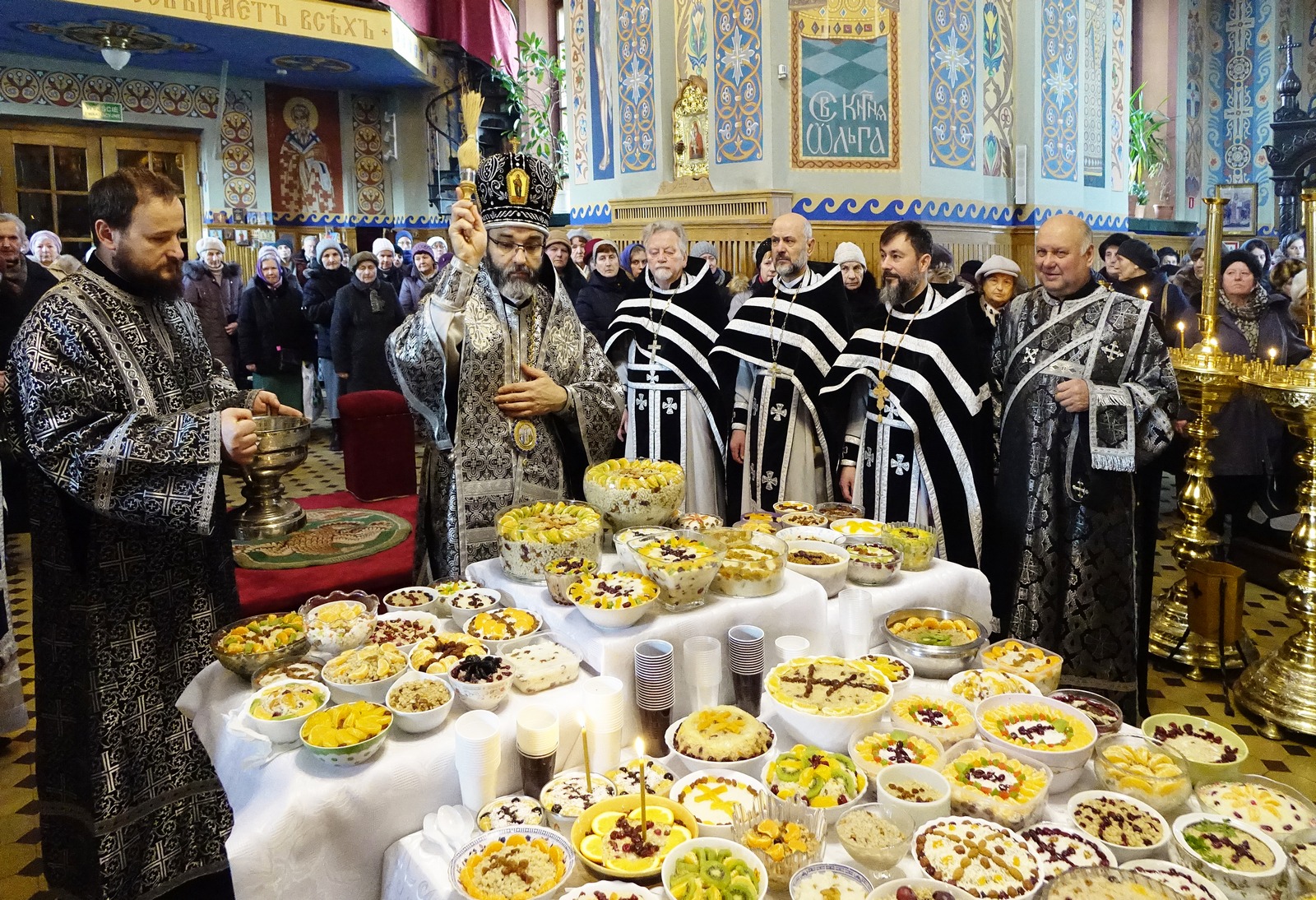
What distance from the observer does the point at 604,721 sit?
2.08 metres

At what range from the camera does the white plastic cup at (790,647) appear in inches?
97.1

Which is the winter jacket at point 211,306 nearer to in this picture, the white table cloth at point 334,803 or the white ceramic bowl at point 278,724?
the white ceramic bowl at point 278,724

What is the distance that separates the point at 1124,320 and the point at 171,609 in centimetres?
370

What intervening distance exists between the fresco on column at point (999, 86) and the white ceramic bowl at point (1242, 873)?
28.0 ft

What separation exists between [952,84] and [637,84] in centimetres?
304

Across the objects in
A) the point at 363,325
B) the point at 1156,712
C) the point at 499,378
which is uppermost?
the point at 363,325

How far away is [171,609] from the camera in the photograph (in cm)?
285

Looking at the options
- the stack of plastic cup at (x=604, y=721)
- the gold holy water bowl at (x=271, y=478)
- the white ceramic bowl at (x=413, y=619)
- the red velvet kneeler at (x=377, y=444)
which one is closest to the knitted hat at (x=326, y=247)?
the red velvet kneeler at (x=377, y=444)

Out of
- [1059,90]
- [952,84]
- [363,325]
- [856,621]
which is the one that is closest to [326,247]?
[363,325]

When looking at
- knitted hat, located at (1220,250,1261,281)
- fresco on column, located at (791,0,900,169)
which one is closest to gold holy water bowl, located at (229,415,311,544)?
knitted hat, located at (1220,250,1261,281)

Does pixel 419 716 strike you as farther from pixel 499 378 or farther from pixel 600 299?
pixel 600 299

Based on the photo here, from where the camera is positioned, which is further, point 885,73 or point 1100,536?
point 885,73

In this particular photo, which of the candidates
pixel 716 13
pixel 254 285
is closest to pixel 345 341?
pixel 254 285

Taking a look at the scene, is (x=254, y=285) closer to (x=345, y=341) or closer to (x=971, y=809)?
(x=345, y=341)
